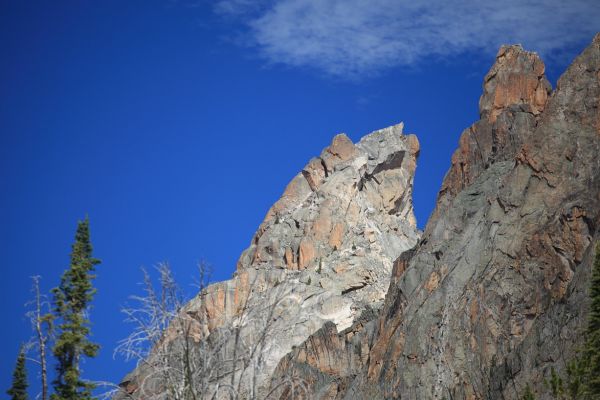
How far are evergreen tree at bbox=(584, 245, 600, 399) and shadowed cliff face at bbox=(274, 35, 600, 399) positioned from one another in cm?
1090

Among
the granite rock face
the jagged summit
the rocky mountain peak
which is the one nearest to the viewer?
the jagged summit

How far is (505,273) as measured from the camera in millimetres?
74750

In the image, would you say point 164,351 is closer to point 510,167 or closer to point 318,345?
point 510,167

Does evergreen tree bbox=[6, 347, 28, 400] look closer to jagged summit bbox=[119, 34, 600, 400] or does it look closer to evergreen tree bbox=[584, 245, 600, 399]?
jagged summit bbox=[119, 34, 600, 400]

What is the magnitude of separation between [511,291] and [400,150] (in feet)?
247

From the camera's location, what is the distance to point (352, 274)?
123 metres

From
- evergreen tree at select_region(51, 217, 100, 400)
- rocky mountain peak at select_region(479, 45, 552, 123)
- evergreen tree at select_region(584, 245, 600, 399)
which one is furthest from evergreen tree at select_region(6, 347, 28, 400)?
rocky mountain peak at select_region(479, 45, 552, 123)

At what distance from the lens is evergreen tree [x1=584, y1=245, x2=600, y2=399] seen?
4412cm

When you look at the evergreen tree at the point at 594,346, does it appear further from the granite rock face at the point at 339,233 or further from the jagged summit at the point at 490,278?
the granite rock face at the point at 339,233

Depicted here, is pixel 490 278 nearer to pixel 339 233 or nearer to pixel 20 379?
pixel 20 379

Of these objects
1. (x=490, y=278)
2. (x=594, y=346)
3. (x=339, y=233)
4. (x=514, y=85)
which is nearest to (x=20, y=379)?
(x=594, y=346)

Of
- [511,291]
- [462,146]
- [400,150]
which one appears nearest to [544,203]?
[511,291]

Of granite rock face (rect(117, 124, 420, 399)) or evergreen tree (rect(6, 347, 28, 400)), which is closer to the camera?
evergreen tree (rect(6, 347, 28, 400))

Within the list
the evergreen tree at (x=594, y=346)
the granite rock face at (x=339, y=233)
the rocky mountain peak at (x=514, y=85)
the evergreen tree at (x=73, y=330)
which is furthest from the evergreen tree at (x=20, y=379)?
the rocky mountain peak at (x=514, y=85)
